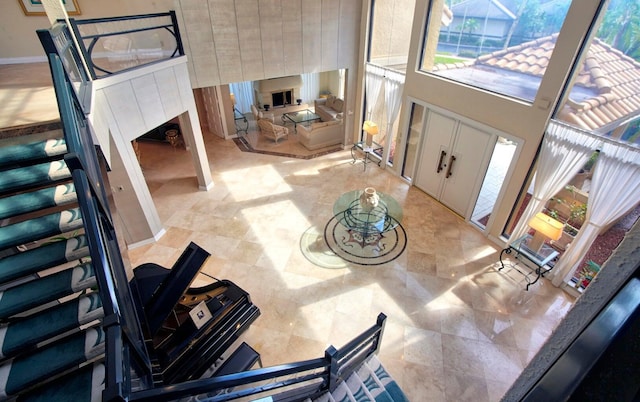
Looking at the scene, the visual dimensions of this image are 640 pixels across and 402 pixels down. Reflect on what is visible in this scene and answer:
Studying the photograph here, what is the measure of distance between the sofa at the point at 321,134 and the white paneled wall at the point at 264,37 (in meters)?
1.76

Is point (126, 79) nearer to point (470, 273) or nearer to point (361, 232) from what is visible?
point (361, 232)

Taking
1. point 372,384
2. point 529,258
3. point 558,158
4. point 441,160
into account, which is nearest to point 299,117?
point 441,160

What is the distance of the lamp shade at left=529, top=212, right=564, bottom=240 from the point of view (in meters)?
4.44

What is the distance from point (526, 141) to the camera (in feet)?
15.8

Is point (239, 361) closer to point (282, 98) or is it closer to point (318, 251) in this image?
point (318, 251)

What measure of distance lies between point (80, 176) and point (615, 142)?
5.67m

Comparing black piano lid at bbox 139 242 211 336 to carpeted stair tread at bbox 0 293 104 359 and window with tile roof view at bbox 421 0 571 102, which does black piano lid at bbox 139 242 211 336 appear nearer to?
carpeted stair tread at bbox 0 293 104 359

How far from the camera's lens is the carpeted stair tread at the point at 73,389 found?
166cm

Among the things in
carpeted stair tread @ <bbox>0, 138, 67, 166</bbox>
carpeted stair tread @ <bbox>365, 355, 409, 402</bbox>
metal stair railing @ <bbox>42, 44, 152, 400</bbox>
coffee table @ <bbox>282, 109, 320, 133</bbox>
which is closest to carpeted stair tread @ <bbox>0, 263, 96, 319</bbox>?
metal stair railing @ <bbox>42, 44, 152, 400</bbox>

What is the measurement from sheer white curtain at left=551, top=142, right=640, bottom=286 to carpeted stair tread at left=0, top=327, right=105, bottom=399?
5.73 meters

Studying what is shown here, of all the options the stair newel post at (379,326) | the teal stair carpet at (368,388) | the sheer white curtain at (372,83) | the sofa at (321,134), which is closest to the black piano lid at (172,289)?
the teal stair carpet at (368,388)

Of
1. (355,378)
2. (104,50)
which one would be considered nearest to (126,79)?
(104,50)

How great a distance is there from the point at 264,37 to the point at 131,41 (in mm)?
2791

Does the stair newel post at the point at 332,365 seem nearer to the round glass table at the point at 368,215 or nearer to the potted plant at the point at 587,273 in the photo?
the round glass table at the point at 368,215
